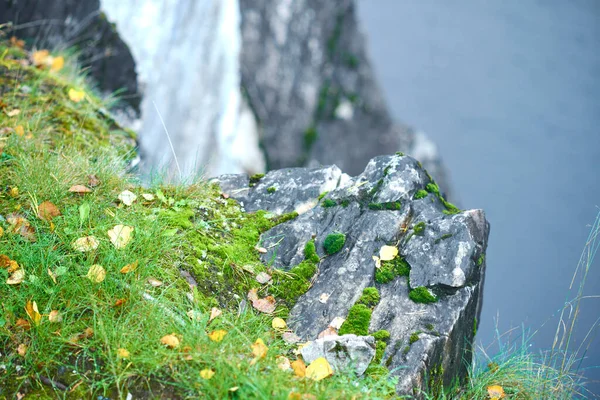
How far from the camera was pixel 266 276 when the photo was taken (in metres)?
2.33

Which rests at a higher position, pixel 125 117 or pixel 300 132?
pixel 125 117

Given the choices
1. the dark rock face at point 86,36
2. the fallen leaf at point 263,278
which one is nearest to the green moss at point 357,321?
the fallen leaf at point 263,278

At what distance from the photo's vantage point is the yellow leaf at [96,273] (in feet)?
6.37

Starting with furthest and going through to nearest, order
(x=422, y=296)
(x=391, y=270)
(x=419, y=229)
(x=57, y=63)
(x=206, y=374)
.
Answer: (x=57, y=63), (x=419, y=229), (x=391, y=270), (x=422, y=296), (x=206, y=374)

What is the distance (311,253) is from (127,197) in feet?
3.06

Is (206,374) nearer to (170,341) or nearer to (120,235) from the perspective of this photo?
(170,341)

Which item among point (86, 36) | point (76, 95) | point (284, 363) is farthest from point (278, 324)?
point (86, 36)

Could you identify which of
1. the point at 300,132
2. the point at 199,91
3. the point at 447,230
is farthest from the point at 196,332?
the point at 300,132

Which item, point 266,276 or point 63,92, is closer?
point 266,276

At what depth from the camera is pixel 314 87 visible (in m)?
9.62

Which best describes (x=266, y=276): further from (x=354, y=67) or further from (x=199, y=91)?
(x=354, y=67)

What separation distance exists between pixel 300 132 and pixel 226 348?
793 centimetres

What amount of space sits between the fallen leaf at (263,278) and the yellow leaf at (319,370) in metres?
0.55

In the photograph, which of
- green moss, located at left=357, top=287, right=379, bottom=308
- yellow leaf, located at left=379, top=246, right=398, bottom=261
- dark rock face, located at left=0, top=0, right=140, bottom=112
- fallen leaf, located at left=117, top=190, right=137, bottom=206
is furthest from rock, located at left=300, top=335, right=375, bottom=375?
dark rock face, located at left=0, top=0, right=140, bottom=112
